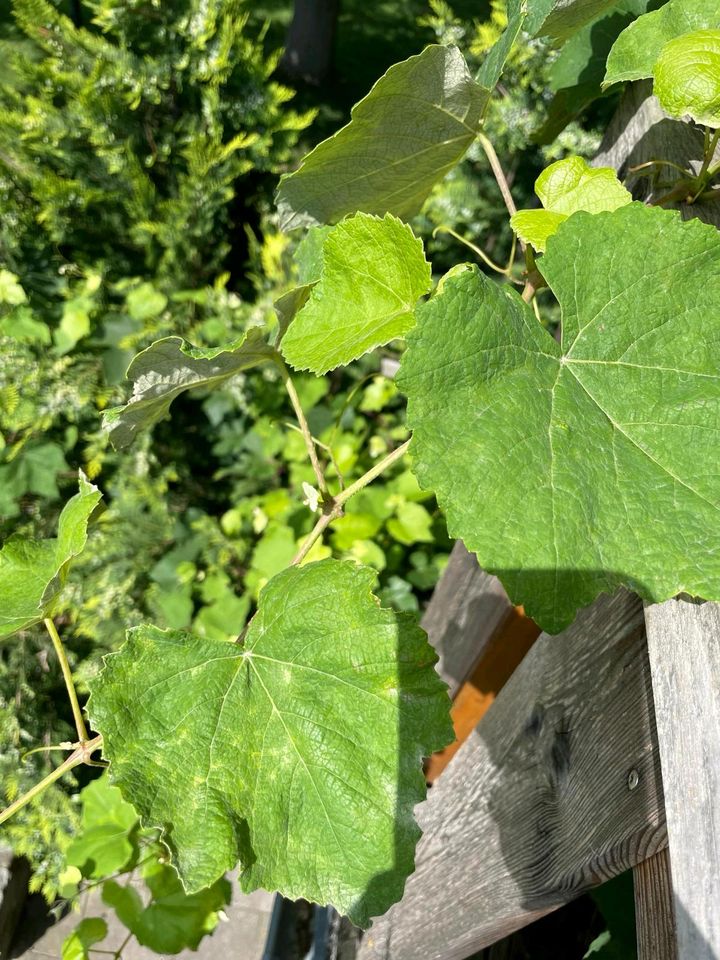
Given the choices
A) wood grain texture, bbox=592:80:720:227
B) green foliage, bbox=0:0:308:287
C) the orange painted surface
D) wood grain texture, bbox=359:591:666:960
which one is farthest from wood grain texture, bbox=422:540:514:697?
green foliage, bbox=0:0:308:287

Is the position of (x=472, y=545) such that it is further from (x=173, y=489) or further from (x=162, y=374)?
(x=173, y=489)

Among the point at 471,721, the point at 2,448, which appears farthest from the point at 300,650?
the point at 2,448

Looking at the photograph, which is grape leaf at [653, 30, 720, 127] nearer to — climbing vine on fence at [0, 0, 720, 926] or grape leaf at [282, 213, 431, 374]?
climbing vine on fence at [0, 0, 720, 926]

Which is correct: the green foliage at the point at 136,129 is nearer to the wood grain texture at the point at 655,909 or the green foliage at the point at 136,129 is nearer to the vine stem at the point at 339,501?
the vine stem at the point at 339,501

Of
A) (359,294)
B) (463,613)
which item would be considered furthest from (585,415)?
(463,613)

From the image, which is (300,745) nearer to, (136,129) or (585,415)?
(585,415)
